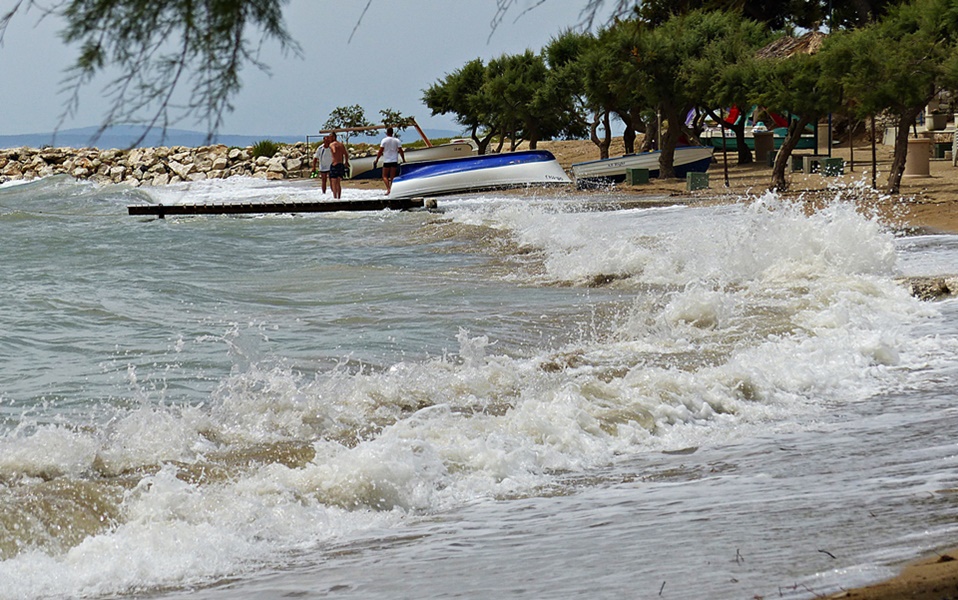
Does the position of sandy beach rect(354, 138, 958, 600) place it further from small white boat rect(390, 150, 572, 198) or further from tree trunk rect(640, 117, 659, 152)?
tree trunk rect(640, 117, 659, 152)

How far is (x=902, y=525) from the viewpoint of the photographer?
4465 mm

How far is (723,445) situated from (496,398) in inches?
76.1

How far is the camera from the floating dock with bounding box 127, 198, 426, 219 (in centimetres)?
2802

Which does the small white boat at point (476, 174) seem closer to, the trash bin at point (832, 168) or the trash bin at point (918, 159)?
the trash bin at point (832, 168)

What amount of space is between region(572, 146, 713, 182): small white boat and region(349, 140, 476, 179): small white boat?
361 inches

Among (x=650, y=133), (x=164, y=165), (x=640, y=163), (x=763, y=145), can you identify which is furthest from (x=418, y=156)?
(x=164, y=165)

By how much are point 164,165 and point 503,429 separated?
58270 mm

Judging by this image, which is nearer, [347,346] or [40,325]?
[347,346]

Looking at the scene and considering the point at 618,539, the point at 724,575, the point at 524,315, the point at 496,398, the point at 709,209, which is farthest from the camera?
the point at 709,209

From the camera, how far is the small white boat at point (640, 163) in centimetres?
3716

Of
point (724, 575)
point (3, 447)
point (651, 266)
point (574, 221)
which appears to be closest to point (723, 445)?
point (724, 575)

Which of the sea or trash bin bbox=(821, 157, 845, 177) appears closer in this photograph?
the sea

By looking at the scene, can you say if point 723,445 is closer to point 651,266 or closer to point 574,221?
point 651,266

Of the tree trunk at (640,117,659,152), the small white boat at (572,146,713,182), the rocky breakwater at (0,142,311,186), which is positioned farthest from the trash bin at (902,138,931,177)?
the rocky breakwater at (0,142,311,186)
